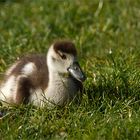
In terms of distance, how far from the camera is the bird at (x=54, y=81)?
238 inches

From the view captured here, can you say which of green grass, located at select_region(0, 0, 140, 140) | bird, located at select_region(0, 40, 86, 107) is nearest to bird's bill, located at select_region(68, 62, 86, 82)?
bird, located at select_region(0, 40, 86, 107)

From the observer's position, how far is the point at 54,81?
607 centimetres

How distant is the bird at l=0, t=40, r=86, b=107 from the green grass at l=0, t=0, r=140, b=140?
0.39 ft

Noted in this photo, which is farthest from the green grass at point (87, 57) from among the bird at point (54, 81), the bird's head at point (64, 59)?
the bird's head at point (64, 59)

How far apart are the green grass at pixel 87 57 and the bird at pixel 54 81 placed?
118 mm

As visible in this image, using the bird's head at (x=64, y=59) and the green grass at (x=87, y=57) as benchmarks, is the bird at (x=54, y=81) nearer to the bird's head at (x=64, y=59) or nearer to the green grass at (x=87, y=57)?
the bird's head at (x=64, y=59)

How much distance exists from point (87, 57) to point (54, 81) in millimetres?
1522

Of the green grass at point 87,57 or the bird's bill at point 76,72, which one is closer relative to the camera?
the green grass at point 87,57

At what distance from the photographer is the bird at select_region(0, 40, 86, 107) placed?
6035 mm

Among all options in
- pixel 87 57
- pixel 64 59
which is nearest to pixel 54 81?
pixel 64 59

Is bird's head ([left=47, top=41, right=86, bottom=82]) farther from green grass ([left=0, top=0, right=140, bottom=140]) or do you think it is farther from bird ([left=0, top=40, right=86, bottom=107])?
green grass ([left=0, top=0, right=140, bottom=140])

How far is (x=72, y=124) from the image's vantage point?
5.63m

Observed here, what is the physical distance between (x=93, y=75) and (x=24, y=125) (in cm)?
129

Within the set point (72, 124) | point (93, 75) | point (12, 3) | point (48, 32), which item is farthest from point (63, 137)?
point (12, 3)
